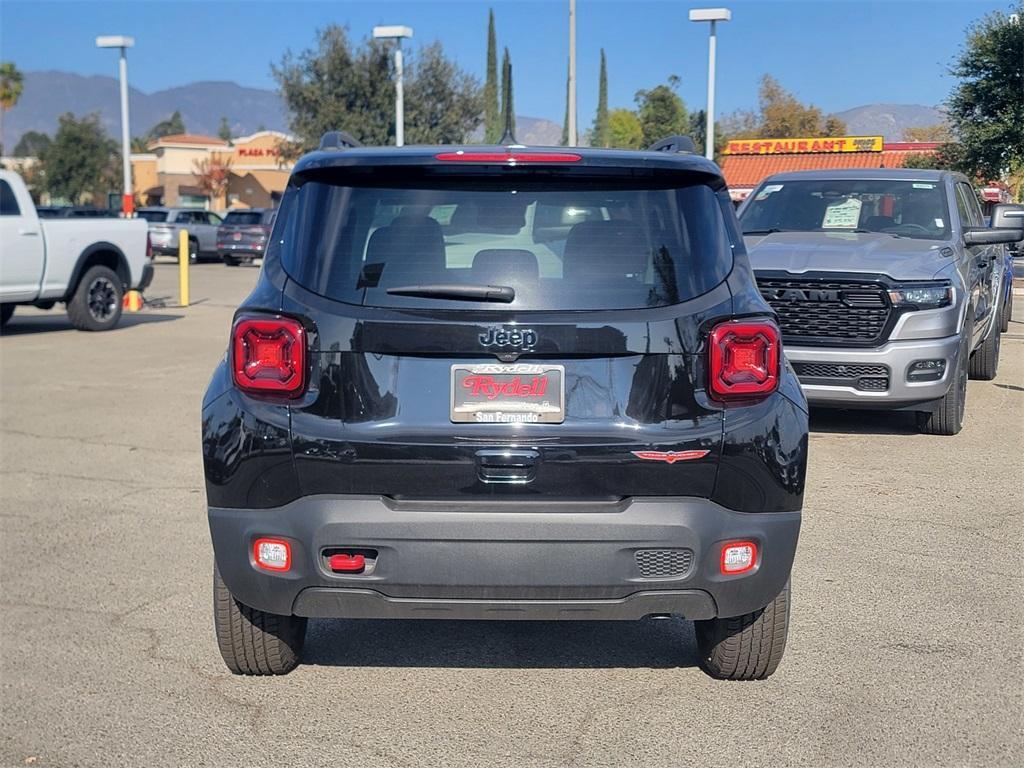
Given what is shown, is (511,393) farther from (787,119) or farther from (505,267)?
(787,119)

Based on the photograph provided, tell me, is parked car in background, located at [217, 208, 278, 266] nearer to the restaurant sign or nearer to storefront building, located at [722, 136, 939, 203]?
storefront building, located at [722, 136, 939, 203]

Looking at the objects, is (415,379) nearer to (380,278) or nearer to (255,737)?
(380,278)

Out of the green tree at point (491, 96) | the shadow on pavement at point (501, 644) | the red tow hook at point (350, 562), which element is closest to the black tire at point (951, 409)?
the shadow on pavement at point (501, 644)

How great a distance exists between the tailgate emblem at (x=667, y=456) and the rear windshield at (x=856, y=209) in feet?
20.7

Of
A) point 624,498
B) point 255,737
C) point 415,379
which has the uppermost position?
point 415,379

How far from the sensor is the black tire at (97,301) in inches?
625

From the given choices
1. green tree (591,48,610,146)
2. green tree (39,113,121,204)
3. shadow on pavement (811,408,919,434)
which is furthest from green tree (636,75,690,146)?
shadow on pavement (811,408,919,434)

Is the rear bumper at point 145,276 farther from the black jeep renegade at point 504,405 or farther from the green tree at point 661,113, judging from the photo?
the green tree at point 661,113

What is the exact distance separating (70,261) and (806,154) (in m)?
37.9

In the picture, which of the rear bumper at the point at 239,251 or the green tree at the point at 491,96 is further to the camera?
the green tree at the point at 491,96

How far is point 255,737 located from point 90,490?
12.9 ft

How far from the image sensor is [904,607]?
5.05 metres

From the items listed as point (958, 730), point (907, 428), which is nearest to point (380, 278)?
point (958, 730)

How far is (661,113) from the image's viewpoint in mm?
56406
